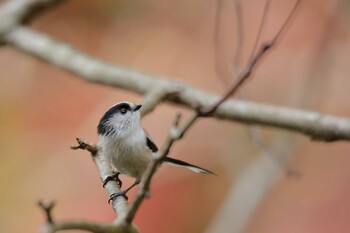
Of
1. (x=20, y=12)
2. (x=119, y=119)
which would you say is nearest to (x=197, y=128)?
(x=20, y=12)

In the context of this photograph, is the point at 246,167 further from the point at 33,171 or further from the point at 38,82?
the point at 38,82

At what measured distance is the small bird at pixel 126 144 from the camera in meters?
1.59

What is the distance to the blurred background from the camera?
8.25ft

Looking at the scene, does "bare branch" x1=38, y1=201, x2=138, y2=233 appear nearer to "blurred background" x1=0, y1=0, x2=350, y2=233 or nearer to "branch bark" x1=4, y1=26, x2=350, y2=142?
"branch bark" x1=4, y1=26, x2=350, y2=142

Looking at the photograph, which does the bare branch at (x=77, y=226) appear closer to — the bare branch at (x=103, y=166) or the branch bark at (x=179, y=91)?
the bare branch at (x=103, y=166)

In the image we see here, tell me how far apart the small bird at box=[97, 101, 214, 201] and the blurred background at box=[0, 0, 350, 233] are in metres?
0.61

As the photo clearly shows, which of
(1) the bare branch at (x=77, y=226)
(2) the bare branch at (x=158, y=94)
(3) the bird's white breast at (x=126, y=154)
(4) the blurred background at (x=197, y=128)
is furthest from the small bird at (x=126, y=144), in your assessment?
(4) the blurred background at (x=197, y=128)

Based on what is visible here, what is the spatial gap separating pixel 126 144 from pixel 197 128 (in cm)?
118

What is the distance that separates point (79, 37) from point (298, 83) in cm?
83

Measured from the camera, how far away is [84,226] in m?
1.10

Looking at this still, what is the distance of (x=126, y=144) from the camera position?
163 centimetres

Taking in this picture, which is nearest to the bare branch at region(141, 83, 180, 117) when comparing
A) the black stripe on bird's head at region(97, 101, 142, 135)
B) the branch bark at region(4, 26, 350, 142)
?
the branch bark at region(4, 26, 350, 142)

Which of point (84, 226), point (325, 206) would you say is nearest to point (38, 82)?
point (325, 206)

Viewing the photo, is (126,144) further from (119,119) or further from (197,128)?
(197,128)
